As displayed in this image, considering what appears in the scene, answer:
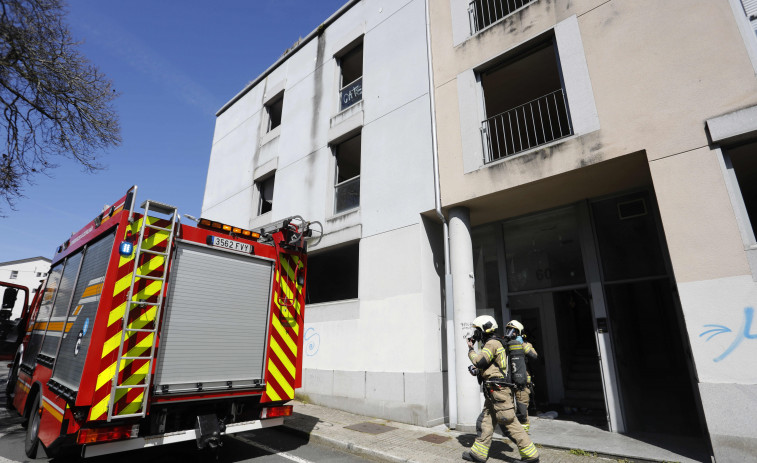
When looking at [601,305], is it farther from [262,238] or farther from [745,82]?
[262,238]

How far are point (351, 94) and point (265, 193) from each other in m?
4.82

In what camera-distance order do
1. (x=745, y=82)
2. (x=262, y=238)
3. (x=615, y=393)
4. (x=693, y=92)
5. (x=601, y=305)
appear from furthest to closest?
(x=601, y=305) < (x=615, y=393) < (x=262, y=238) < (x=693, y=92) < (x=745, y=82)

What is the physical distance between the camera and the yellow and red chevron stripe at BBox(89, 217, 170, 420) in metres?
3.88

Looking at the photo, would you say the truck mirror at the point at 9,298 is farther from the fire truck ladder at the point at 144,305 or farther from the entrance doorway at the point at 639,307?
the entrance doorway at the point at 639,307

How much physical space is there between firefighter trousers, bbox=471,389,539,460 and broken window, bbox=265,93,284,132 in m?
12.3

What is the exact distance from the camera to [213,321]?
480 centimetres

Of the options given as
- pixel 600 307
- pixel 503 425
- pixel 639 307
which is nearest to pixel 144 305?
pixel 503 425

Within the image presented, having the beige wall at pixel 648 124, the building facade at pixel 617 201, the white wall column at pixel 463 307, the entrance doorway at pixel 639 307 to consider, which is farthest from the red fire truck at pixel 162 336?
the entrance doorway at pixel 639 307

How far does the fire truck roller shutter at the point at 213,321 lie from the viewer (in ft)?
14.5

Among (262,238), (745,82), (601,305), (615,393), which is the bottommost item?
(615,393)

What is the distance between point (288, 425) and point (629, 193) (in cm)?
771

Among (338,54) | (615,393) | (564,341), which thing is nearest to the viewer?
(615,393)

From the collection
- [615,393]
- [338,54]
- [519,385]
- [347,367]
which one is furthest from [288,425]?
[338,54]

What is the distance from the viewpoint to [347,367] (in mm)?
8422
